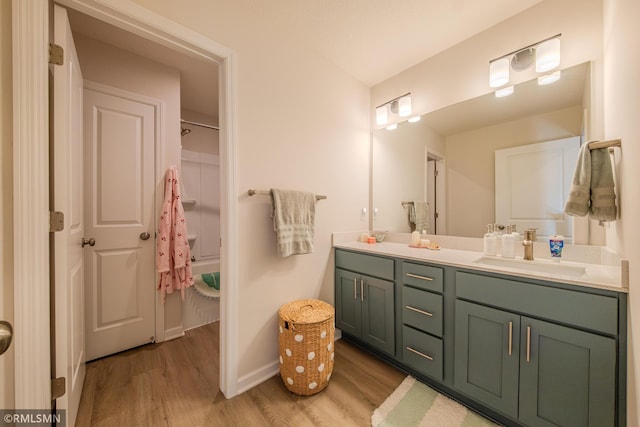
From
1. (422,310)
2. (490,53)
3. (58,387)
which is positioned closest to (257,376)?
(58,387)

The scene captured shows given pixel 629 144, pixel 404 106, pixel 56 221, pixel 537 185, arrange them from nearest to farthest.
Result: pixel 629 144
pixel 56 221
pixel 537 185
pixel 404 106

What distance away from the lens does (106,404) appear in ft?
4.71

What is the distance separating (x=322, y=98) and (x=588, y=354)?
2.23 m

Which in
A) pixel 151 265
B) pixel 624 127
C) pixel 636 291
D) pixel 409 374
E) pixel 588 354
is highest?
pixel 624 127

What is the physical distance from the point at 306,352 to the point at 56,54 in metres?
1.99

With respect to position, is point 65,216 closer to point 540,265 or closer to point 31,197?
point 31,197

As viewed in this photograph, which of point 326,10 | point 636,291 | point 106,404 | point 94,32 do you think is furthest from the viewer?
point 94,32

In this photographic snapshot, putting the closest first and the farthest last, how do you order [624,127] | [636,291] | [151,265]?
[636,291], [624,127], [151,265]

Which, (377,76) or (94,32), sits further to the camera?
(377,76)

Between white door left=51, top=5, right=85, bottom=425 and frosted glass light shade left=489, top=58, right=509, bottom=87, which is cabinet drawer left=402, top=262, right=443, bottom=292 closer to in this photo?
frosted glass light shade left=489, top=58, right=509, bottom=87

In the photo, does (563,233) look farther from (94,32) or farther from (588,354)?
(94,32)

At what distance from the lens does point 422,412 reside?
54.7 inches

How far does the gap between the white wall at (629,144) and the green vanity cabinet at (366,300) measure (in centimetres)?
107

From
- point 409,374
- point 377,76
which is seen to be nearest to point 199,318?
point 409,374
